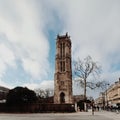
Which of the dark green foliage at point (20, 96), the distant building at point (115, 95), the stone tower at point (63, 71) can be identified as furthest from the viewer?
the distant building at point (115, 95)

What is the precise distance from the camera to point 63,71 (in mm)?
105125

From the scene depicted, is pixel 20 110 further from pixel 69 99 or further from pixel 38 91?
pixel 38 91

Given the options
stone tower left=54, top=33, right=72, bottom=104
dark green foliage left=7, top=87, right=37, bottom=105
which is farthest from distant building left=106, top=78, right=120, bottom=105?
dark green foliage left=7, top=87, right=37, bottom=105

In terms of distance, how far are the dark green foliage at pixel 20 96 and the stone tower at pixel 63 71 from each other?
3405cm

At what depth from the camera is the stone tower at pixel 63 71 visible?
331 ft

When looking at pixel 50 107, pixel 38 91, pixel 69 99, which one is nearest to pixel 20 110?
pixel 50 107

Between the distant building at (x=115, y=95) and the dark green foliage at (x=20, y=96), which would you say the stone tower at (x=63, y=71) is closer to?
the distant building at (x=115, y=95)

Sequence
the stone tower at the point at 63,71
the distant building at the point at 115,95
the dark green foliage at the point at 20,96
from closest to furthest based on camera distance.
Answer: the dark green foliage at the point at 20,96
the stone tower at the point at 63,71
the distant building at the point at 115,95

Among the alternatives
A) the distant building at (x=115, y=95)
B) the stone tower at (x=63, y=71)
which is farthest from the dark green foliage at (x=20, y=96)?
the distant building at (x=115, y=95)

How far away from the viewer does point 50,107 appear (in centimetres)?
5691

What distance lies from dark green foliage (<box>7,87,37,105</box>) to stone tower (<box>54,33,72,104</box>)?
3405 cm

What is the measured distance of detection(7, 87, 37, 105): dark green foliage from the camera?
62.0 meters

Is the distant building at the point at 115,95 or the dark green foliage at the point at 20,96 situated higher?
the distant building at the point at 115,95

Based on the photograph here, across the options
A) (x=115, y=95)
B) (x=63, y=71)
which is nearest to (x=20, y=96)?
(x=63, y=71)
